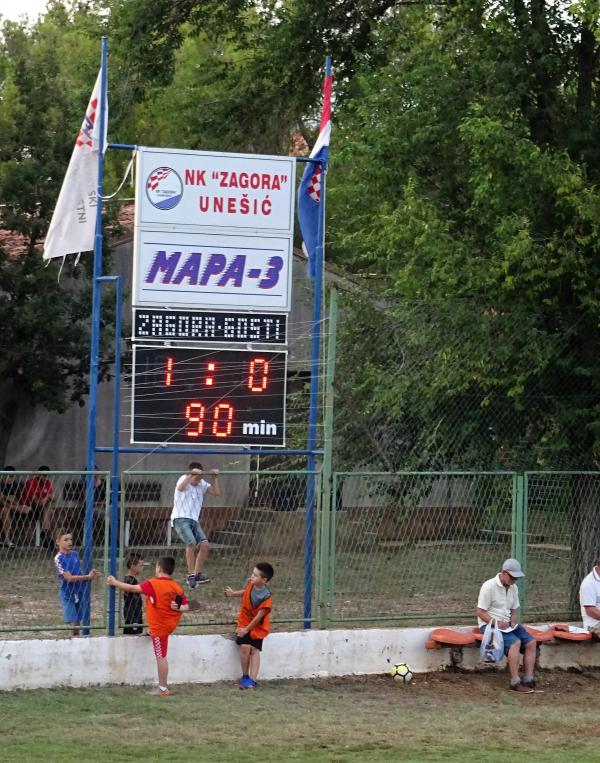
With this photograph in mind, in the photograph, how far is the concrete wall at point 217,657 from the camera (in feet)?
39.3

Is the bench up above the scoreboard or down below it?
below

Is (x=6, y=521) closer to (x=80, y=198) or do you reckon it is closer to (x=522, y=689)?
(x=80, y=198)

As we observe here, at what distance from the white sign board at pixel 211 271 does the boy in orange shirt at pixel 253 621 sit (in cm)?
263

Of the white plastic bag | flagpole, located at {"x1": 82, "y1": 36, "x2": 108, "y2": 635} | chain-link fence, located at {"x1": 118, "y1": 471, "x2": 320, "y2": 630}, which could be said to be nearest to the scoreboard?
flagpole, located at {"x1": 82, "y1": 36, "x2": 108, "y2": 635}

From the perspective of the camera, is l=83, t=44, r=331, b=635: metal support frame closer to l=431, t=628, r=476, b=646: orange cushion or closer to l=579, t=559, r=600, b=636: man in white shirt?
l=431, t=628, r=476, b=646: orange cushion

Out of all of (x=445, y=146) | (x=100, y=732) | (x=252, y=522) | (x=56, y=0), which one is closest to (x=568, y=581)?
(x=252, y=522)

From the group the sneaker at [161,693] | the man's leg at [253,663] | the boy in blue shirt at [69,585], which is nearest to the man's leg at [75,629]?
the boy in blue shirt at [69,585]

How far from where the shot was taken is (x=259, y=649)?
1255 centimetres

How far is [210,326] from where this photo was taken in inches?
508

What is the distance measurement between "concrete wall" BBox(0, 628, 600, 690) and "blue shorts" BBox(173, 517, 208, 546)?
107 cm

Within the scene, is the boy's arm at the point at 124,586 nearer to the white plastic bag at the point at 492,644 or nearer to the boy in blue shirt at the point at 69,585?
the boy in blue shirt at the point at 69,585

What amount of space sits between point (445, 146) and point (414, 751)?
895cm

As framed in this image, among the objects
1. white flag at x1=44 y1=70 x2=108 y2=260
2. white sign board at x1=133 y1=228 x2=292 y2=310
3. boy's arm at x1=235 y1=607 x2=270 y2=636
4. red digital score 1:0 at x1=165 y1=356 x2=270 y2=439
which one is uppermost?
white flag at x1=44 y1=70 x2=108 y2=260

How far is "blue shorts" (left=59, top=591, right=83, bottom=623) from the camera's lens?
12.6 meters
